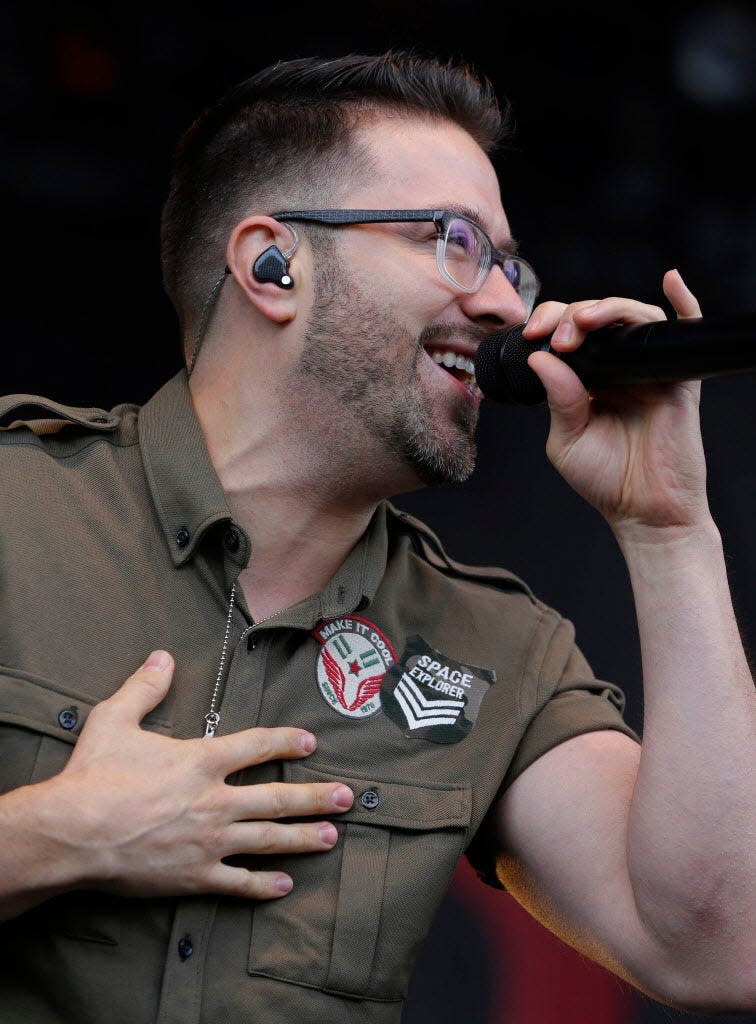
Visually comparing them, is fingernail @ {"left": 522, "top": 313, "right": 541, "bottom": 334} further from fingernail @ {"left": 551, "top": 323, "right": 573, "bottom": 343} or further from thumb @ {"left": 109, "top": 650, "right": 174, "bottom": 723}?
thumb @ {"left": 109, "top": 650, "right": 174, "bottom": 723}

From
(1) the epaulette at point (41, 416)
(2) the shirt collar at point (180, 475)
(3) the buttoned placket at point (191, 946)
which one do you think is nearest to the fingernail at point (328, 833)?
(3) the buttoned placket at point (191, 946)

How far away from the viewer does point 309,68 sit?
1952 mm

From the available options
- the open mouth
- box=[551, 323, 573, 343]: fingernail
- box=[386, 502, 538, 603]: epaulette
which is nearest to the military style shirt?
box=[386, 502, 538, 603]: epaulette

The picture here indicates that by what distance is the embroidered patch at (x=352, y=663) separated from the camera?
5.40 ft

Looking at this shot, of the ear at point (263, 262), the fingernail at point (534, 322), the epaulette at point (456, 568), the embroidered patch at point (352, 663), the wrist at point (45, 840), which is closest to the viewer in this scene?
the wrist at point (45, 840)

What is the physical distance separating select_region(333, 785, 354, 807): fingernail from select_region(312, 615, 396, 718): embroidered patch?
0.11 meters

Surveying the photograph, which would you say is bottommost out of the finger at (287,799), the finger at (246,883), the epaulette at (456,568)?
the finger at (246,883)

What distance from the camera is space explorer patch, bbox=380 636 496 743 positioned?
1.67 meters

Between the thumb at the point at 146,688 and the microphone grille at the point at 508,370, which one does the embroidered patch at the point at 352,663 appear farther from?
the microphone grille at the point at 508,370

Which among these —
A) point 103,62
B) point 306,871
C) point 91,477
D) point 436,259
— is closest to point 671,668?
point 306,871

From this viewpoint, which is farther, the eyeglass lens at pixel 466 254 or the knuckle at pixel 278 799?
the eyeglass lens at pixel 466 254

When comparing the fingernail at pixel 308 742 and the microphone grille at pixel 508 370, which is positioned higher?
the microphone grille at pixel 508 370

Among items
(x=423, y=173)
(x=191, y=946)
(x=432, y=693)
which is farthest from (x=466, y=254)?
(x=191, y=946)

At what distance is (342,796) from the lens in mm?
1558
